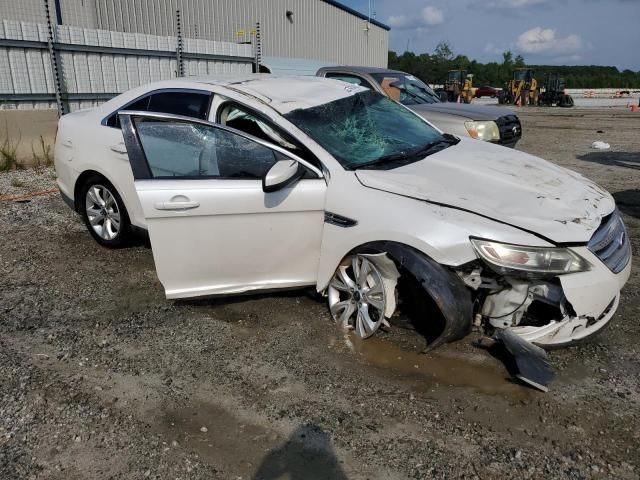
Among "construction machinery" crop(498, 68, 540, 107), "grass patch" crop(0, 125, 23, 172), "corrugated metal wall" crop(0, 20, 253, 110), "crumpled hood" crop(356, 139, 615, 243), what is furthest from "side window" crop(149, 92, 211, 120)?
"construction machinery" crop(498, 68, 540, 107)

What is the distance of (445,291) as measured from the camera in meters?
2.94

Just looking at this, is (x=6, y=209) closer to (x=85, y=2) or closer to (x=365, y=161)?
Result: (x=365, y=161)

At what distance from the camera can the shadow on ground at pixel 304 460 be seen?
2318mm

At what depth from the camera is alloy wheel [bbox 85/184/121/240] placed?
16.1 ft

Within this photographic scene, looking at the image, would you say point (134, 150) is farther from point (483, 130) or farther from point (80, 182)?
point (483, 130)

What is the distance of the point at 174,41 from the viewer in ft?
38.2

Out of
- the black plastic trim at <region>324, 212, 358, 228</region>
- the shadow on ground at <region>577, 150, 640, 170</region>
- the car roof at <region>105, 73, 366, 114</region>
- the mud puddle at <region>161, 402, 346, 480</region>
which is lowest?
the mud puddle at <region>161, 402, 346, 480</region>

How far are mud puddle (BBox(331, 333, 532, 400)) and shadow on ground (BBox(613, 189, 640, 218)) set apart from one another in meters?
4.34

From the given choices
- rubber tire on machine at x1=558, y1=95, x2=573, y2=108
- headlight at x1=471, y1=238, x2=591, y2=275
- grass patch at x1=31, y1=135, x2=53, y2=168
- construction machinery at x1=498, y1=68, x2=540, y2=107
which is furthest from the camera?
construction machinery at x1=498, y1=68, x2=540, y2=107

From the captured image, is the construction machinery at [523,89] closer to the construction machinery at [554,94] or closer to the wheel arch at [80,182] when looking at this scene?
the construction machinery at [554,94]

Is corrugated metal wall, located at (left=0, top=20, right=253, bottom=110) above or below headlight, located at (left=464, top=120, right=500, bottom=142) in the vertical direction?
above

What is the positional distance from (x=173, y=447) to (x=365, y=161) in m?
2.07

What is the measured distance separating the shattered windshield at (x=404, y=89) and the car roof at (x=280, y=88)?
4.17 metres

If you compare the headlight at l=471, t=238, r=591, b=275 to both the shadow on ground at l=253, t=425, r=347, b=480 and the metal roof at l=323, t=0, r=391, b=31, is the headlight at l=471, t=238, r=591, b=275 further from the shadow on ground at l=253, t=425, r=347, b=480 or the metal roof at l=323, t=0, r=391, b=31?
the metal roof at l=323, t=0, r=391, b=31
